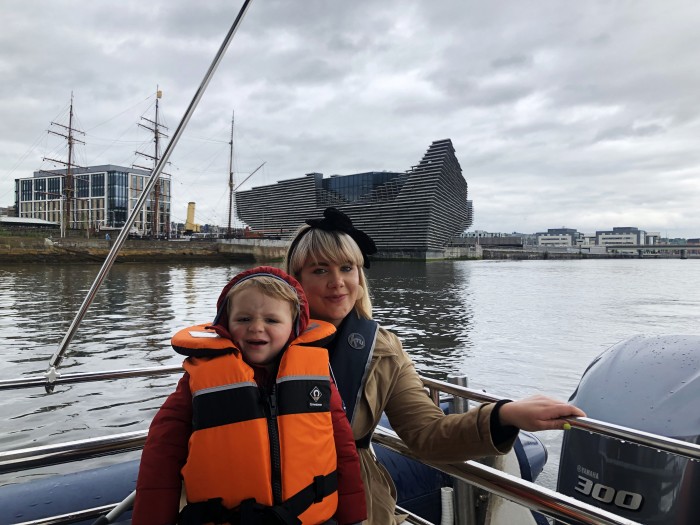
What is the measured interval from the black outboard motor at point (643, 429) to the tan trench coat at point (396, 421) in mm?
762

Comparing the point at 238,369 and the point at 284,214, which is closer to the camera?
the point at 238,369

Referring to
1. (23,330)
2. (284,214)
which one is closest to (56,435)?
(23,330)

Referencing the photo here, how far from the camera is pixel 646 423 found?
1.96m

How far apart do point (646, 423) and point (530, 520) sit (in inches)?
22.9

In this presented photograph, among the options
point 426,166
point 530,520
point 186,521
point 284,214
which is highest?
point 426,166

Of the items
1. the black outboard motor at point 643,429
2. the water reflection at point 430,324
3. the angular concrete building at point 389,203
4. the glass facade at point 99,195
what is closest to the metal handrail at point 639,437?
the black outboard motor at point 643,429

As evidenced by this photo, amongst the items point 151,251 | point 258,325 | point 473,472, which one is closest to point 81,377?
point 258,325

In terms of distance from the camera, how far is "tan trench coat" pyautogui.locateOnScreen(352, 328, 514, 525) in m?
1.51

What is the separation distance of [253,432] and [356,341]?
48 centimetres

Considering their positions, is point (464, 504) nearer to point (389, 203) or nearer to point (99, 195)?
point (389, 203)

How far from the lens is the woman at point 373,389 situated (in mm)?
1418

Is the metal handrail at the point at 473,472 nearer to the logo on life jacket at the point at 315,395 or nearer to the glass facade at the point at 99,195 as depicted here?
the logo on life jacket at the point at 315,395

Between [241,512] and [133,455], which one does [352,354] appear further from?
[133,455]

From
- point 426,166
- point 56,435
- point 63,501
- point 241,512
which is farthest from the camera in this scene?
point 426,166
